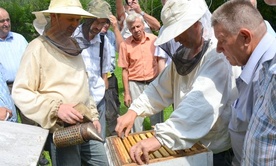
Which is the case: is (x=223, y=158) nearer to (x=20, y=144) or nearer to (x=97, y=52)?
(x=20, y=144)

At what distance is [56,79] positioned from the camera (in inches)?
113

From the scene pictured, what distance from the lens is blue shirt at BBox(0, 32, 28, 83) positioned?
4.85 metres

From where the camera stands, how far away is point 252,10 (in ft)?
6.31

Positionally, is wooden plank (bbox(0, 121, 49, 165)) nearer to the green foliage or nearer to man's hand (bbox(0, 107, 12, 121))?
man's hand (bbox(0, 107, 12, 121))

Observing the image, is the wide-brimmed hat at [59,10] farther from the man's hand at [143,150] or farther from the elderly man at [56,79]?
the man's hand at [143,150]

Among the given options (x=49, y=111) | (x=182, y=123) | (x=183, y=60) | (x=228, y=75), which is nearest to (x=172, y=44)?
(x=183, y=60)

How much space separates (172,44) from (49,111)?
109 centimetres

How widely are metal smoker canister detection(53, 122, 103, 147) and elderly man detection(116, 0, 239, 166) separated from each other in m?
0.32

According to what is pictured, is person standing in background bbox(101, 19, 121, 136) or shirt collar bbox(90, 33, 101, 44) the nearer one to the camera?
shirt collar bbox(90, 33, 101, 44)

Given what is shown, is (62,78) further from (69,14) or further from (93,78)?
(93,78)

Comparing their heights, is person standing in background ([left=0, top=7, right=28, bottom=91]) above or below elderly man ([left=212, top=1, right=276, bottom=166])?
below

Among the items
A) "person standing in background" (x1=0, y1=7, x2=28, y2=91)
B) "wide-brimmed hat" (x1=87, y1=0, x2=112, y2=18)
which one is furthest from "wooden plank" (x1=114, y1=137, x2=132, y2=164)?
"person standing in background" (x1=0, y1=7, x2=28, y2=91)

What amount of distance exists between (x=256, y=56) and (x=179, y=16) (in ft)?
2.11

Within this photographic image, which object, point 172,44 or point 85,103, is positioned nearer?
point 172,44
